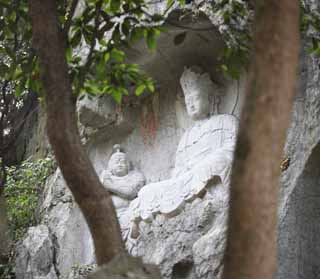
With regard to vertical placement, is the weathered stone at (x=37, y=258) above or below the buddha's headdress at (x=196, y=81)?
below

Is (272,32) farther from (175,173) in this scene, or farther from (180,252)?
(175,173)

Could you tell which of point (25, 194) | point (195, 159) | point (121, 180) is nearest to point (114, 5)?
point (195, 159)

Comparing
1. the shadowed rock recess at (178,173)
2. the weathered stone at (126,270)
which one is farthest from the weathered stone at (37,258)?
the weathered stone at (126,270)

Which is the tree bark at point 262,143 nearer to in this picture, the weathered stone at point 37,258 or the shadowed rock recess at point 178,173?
the shadowed rock recess at point 178,173

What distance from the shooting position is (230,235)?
105 inches

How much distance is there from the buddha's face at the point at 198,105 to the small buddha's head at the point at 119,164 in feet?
3.23

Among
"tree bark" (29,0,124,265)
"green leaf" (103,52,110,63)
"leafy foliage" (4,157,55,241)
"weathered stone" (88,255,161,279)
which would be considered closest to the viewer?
"weathered stone" (88,255,161,279)

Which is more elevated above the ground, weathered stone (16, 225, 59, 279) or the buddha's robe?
the buddha's robe

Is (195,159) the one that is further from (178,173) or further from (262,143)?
(262,143)

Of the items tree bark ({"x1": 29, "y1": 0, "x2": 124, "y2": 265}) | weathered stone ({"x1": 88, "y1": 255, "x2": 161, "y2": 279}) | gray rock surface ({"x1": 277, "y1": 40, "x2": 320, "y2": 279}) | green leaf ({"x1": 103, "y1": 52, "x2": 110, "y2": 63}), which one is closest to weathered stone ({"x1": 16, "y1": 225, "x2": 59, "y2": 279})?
gray rock surface ({"x1": 277, "y1": 40, "x2": 320, "y2": 279})

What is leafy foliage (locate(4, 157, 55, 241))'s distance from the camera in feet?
27.4

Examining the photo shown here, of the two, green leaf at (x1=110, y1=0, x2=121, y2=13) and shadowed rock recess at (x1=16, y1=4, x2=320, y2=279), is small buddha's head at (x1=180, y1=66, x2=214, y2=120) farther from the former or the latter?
green leaf at (x1=110, y1=0, x2=121, y2=13)

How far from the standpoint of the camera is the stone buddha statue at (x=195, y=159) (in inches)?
247

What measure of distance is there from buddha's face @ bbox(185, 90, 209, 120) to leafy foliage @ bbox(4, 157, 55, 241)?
212 centimetres
